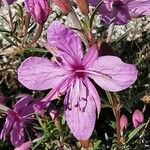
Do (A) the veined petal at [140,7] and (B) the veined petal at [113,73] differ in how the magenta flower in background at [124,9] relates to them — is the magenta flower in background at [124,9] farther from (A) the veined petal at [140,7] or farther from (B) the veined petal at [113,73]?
(B) the veined petal at [113,73]

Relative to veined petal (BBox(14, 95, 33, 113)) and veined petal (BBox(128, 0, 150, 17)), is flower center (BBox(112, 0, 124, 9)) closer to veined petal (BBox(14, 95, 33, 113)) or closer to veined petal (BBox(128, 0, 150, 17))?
veined petal (BBox(128, 0, 150, 17))

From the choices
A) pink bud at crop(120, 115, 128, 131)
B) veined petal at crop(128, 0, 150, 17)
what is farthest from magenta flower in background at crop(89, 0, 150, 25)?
pink bud at crop(120, 115, 128, 131)

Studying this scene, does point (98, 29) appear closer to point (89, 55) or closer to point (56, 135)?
point (56, 135)

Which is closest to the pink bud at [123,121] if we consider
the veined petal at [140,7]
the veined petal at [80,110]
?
the veined petal at [80,110]

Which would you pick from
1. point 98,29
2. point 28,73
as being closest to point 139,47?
point 98,29

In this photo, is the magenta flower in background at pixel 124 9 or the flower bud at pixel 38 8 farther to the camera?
the magenta flower in background at pixel 124 9

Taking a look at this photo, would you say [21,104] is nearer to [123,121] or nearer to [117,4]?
[123,121]
